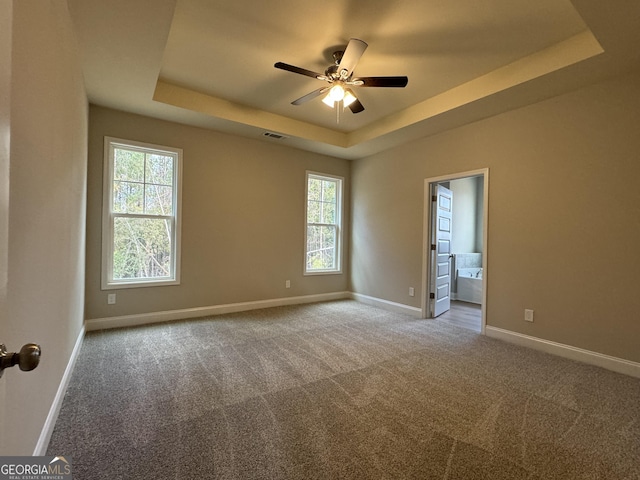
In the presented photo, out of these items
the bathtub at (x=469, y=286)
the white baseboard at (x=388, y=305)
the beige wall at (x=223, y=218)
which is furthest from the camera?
the bathtub at (x=469, y=286)

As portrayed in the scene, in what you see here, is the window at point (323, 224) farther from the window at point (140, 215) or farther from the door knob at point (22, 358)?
the door knob at point (22, 358)

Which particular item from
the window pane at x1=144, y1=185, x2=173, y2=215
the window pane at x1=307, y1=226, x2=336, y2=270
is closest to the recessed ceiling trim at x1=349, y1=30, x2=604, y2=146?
the window pane at x1=307, y1=226, x2=336, y2=270

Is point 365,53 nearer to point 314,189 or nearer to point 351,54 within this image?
point 351,54

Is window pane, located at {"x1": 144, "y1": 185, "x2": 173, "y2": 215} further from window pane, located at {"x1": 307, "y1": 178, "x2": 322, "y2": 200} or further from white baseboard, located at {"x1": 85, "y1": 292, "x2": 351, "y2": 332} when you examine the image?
window pane, located at {"x1": 307, "y1": 178, "x2": 322, "y2": 200}

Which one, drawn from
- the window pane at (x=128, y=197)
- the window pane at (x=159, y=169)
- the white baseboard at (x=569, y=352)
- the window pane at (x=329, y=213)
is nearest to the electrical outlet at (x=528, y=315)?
the white baseboard at (x=569, y=352)

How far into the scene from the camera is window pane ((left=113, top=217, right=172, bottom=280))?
3812mm

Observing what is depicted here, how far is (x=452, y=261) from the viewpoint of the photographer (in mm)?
6219

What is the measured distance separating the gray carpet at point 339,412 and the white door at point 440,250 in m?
1.21

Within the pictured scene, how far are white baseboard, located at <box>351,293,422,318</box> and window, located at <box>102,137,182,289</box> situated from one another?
308 cm

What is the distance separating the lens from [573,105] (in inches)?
119

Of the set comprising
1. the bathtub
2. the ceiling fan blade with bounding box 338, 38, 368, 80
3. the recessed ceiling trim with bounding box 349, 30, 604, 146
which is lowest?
the bathtub

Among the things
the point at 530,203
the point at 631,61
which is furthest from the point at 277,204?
the point at 631,61

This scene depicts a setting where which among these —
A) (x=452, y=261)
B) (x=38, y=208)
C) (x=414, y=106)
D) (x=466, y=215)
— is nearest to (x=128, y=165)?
(x=38, y=208)

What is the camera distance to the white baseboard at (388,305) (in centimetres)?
458
